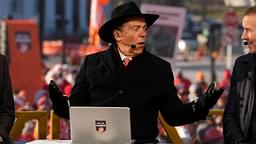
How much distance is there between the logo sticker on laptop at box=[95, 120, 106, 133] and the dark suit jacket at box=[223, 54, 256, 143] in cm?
76

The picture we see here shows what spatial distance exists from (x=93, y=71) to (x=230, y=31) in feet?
50.1

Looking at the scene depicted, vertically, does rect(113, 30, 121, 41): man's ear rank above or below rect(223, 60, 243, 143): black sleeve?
above

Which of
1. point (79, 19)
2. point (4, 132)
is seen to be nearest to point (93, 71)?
point (4, 132)

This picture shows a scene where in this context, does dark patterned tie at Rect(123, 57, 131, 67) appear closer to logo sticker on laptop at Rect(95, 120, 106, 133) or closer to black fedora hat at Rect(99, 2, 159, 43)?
black fedora hat at Rect(99, 2, 159, 43)

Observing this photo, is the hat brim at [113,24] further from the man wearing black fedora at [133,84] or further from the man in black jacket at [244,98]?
the man in black jacket at [244,98]

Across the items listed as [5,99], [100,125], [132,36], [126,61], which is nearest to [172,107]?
[126,61]

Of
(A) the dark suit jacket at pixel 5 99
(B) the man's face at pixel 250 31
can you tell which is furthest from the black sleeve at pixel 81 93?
(B) the man's face at pixel 250 31

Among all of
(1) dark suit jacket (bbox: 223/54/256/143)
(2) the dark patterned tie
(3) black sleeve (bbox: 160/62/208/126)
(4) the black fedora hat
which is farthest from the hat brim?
(1) dark suit jacket (bbox: 223/54/256/143)

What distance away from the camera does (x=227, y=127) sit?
4.08 metres

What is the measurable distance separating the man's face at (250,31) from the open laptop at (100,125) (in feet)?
2.73

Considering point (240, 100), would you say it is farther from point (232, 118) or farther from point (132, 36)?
point (132, 36)

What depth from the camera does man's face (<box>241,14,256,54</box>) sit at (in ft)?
13.1

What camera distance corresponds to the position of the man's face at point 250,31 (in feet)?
13.1

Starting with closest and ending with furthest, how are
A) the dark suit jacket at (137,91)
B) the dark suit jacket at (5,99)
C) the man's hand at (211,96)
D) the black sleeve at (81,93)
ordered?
the man's hand at (211,96) < the dark suit jacket at (5,99) < the dark suit jacket at (137,91) < the black sleeve at (81,93)
